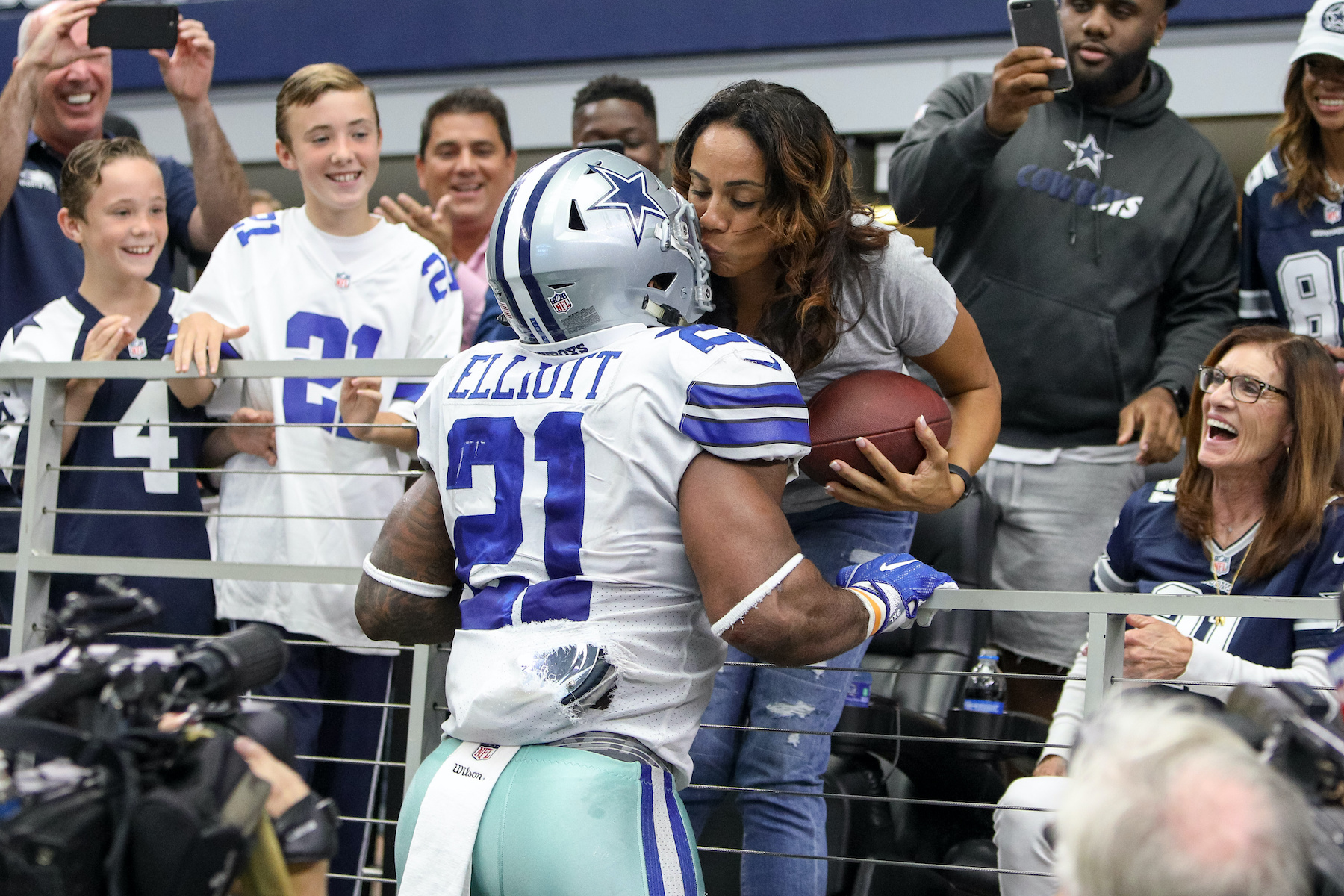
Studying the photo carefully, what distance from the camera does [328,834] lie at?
60.9 inches

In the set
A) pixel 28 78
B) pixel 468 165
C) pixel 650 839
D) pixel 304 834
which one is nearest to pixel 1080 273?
pixel 468 165

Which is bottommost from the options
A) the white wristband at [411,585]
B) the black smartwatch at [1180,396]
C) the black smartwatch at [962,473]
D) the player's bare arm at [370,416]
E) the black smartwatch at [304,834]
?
the black smartwatch at [304,834]

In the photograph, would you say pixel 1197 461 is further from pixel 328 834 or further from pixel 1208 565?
pixel 328 834

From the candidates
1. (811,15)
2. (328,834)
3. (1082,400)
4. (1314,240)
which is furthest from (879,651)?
(811,15)

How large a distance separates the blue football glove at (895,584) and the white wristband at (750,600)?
0.25m

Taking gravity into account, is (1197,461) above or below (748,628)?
above

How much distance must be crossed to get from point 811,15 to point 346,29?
2447mm

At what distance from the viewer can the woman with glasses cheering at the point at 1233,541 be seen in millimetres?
2943

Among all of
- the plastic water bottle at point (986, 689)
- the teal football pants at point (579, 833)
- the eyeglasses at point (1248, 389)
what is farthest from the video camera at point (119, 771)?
the eyeglasses at point (1248, 389)

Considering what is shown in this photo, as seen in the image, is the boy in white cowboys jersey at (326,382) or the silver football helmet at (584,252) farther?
the boy in white cowboys jersey at (326,382)

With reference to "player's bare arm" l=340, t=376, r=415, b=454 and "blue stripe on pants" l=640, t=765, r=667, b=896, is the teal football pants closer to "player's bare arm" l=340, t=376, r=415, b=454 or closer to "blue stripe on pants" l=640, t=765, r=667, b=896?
"blue stripe on pants" l=640, t=765, r=667, b=896

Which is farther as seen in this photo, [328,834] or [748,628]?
[748,628]

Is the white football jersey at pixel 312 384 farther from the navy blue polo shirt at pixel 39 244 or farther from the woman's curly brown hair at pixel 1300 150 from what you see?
the woman's curly brown hair at pixel 1300 150

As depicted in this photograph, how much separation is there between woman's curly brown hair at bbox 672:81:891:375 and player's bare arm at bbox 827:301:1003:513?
0.25 metres
